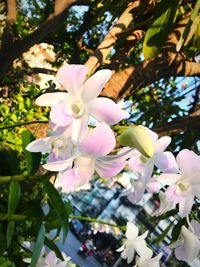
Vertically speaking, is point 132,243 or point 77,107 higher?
point 77,107

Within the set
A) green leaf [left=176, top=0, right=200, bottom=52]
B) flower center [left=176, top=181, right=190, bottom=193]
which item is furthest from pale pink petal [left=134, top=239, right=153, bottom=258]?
green leaf [left=176, top=0, right=200, bottom=52]

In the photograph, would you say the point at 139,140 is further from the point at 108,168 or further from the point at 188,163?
the point at 188,163

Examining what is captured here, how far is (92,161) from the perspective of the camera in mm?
509

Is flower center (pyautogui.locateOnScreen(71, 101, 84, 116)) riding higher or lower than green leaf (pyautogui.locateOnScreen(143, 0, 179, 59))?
lower

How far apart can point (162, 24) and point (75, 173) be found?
72cm

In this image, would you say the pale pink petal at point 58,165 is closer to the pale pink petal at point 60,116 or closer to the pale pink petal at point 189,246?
the pale pink petal at point 60,116

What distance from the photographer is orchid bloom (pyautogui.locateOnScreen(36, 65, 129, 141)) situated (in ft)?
1.58

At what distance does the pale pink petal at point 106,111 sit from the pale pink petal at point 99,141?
0.01 metres

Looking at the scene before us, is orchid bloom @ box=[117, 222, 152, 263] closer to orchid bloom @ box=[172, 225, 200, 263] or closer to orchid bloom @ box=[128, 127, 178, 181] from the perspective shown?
orchid bloom @ box=[172, 225, 200, 263]

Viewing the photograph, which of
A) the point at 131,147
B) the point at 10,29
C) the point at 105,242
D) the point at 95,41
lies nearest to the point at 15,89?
the point at 10,29

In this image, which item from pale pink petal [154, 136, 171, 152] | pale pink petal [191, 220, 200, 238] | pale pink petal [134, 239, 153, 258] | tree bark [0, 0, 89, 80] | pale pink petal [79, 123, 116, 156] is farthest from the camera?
tree bark [0, 0, 89, 80]

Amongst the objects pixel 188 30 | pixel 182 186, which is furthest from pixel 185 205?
pixel 188 30

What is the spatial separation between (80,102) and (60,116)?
36 millimetres

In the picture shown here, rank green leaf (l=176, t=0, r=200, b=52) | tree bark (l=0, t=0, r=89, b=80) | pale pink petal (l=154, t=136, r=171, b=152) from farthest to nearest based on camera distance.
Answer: tree bark (l=0, t=0, r=89, b=80)
green leaf (l=176, t=0, r=200, b=52)
pale pink petal (l=154, t=136, r=171, b=152)
